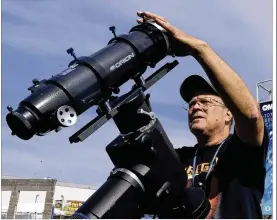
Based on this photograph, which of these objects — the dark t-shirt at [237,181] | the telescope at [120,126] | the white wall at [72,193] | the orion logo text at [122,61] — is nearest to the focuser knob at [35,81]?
the telescope at [120,126]

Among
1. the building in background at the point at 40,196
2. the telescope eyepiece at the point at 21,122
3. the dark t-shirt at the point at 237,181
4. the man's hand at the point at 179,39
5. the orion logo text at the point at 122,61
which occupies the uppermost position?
the building in background at the point at 40,196

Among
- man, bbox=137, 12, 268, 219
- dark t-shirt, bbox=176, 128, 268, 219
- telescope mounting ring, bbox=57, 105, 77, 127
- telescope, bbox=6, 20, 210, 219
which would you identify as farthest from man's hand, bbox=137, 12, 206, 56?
telescope mounting ring, bbox=57, 105, 77, 127

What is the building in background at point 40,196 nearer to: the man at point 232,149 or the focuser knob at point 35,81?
the man at point 232,149

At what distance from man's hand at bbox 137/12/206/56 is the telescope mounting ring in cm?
76

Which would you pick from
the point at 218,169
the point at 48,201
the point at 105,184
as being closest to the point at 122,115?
the point at 105,184

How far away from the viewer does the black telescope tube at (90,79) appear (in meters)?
2.26

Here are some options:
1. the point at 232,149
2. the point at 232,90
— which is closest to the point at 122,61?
the point at 232,90

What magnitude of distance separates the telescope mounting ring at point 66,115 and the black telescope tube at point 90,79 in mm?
37

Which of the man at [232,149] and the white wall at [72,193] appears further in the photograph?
the white wall at [72,193]

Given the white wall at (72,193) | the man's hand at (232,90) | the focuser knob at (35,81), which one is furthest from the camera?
the white wall at (72,193)

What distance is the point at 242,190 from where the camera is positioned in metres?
2.62

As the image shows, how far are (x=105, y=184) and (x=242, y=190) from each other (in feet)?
2.64

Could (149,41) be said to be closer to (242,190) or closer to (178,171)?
(178,171)

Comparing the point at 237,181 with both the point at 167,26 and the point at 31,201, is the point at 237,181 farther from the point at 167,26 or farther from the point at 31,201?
the point at 31,201
